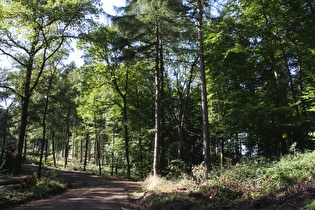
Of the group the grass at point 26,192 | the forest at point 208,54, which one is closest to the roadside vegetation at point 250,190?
the forest at point 208,54

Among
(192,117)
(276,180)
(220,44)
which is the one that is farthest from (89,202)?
(192,117)

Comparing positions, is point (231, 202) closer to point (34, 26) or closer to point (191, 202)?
point (191, 202)

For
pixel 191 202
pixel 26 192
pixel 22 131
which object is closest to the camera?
pixel 191 202

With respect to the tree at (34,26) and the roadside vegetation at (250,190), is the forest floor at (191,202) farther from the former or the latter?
the tree at (34,26)

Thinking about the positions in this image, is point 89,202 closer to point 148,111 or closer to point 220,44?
point 220,44

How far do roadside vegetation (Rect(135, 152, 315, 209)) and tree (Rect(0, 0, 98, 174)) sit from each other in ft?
35.2

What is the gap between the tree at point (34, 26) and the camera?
11.1m

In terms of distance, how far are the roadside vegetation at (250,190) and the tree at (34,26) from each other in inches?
422

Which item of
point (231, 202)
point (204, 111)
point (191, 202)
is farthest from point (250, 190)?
point (204, 111)

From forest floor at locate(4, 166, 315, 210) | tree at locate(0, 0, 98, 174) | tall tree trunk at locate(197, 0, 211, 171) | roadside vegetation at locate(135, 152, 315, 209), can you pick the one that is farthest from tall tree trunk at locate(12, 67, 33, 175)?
tall tree trunk at locate(197, 0, 211, 171)

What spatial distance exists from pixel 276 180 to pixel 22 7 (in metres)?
13.6

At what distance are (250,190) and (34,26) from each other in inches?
505

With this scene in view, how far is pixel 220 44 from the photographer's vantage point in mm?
12312

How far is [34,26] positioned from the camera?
460 inches
